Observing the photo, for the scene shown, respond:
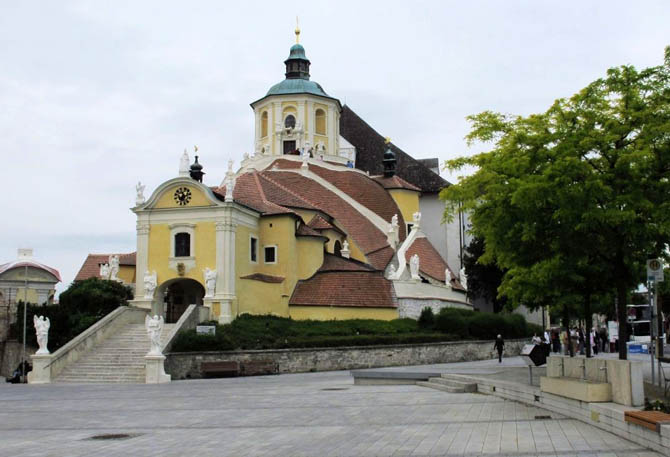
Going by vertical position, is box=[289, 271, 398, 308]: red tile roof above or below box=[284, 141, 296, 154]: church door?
below

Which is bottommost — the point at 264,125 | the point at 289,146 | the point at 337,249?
the point at 337,249

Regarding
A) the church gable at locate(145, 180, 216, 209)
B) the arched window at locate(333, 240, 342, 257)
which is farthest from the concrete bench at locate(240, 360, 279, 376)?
the arched window at locate(333, 240, 342, 257)

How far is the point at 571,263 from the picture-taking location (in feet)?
62.2

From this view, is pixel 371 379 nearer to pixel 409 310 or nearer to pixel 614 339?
pixel 409 310

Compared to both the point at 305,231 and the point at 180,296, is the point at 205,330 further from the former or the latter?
the point at 305,231

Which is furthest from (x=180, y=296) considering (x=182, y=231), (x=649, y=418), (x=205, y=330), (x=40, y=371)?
(x=649, y=418)

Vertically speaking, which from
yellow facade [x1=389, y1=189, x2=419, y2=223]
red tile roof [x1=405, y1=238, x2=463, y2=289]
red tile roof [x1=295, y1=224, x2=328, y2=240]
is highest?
yellow facade [x1=389, y1=189, x2=419, y2=223]

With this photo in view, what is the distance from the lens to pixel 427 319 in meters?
42.2

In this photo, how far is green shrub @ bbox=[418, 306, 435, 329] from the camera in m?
42.1

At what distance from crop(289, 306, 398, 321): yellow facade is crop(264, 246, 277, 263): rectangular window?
300 centimetres

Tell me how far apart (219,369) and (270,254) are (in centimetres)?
1235

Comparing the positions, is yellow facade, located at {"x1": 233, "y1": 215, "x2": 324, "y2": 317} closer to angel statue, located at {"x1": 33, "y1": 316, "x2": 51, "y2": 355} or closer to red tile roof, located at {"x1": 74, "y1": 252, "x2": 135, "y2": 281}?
angel statue, located at {"x1": 33, "y1": 316, "x2": 51, "y2": 355}

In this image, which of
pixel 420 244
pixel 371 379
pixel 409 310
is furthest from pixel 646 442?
pixel 420 244

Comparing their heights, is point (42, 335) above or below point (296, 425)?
above
